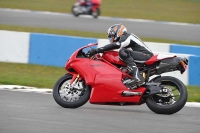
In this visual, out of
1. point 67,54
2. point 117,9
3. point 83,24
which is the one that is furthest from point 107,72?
point 117,9

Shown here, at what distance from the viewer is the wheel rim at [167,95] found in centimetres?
804

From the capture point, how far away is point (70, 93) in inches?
328

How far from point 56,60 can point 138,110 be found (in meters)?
5.54

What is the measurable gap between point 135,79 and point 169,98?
588 millimetres

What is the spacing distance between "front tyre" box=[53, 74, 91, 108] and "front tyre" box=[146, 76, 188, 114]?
1.00 meters

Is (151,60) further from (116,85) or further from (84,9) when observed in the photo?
(84,9)

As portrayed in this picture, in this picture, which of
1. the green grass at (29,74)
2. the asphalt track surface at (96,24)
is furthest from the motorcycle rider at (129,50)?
the asphalt track surface at (96,24)


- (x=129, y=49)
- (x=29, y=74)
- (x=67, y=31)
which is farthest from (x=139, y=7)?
(x=129, y=49)

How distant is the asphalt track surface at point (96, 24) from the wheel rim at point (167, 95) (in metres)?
12.5

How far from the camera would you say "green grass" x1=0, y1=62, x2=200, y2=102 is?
10781mm

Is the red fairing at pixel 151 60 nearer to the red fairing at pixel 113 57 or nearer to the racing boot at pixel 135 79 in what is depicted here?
the racing boot at pixel 135 79

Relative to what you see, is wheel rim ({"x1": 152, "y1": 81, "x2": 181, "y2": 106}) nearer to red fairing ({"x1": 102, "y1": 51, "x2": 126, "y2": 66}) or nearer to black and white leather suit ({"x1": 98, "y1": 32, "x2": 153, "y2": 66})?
black and white leather suit ({"x1": 98, "y1": 32, "x2": 153, "y2": 66})

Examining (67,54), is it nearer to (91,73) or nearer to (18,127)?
(91,73)

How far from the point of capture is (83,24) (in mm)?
23766
